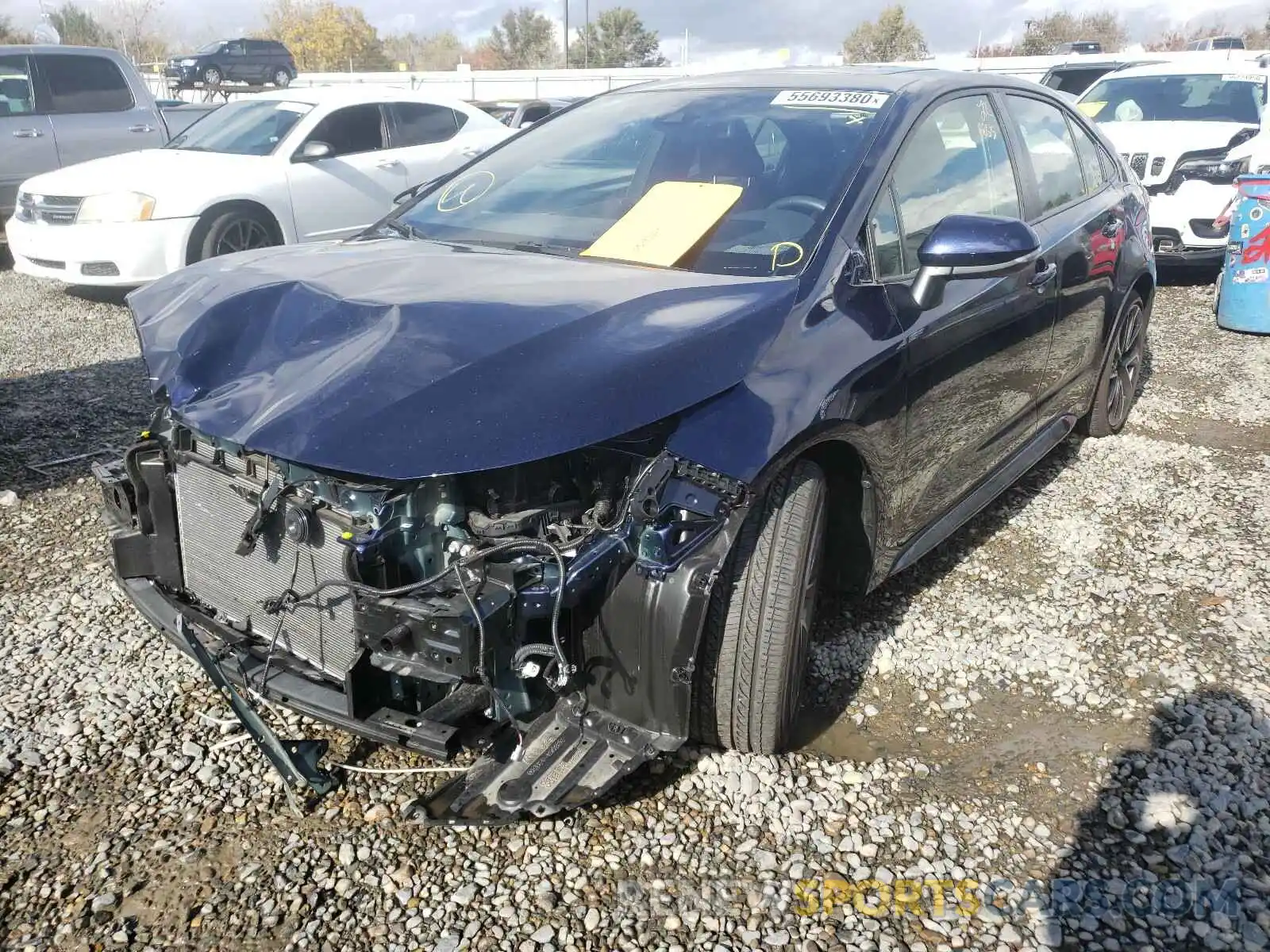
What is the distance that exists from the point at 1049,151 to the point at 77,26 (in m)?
60.7

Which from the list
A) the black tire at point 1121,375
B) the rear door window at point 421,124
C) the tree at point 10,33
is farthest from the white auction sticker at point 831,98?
the tree at point 10,33

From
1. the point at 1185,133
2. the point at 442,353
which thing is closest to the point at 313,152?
the point at 442,353

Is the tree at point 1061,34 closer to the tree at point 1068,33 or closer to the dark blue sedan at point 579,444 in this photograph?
the tree at point 1068,33

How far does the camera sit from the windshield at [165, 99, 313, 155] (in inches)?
319

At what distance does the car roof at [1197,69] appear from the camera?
9.47m

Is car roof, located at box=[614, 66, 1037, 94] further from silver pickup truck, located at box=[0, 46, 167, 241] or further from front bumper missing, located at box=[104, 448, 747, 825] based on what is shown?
silver pickup truck, located at box=[0, 46, 167, 241]

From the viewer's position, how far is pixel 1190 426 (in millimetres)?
5359

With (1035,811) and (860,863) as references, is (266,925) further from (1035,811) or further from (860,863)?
(1035,811)

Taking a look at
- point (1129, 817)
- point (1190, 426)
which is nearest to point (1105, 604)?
point (1129, 817)

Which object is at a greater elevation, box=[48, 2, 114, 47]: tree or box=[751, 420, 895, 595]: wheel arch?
box=[48, 2, 114, 47]: tree

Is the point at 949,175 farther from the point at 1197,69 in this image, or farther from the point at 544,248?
the point at 1197,69

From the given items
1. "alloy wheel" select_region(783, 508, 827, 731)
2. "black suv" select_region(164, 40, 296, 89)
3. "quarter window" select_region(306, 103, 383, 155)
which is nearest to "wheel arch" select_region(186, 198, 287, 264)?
"quarter window" select_region(306, 103, 383, 155)

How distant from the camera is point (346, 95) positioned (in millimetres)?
8492

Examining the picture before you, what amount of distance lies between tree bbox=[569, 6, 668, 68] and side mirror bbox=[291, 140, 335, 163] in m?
57.3
